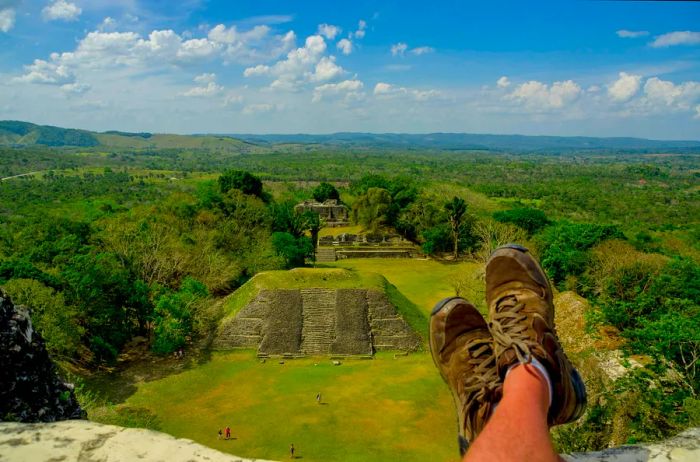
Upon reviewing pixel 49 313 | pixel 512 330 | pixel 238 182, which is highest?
pixel 512 330

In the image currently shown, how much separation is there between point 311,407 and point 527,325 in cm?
1504

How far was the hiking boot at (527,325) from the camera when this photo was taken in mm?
3453

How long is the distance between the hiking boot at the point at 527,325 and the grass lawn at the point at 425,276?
807 inches

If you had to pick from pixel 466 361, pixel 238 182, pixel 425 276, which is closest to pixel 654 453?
pixel 466 361

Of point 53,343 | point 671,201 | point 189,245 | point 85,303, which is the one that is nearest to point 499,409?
point 53,343

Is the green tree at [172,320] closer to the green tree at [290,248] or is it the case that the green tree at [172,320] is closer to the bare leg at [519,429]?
the green tree at [290,248]

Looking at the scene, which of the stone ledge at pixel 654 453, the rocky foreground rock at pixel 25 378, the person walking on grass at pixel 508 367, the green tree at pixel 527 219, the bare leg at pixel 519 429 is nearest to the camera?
the bare leg at pixel 519 429

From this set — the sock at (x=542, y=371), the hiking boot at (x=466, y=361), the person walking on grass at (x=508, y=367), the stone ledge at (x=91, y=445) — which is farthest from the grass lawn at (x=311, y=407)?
the sock at (x=542, y=371)

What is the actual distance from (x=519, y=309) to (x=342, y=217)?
2116 inches

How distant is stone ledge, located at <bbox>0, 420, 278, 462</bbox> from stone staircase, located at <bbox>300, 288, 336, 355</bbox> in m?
19.8

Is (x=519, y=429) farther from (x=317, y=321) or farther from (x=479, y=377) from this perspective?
(x=317, y=321)

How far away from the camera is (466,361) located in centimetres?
397

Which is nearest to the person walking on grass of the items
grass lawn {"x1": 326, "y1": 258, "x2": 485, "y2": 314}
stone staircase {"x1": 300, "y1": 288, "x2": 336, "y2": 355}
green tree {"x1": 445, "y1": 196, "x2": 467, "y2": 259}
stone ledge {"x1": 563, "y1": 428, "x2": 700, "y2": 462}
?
stone ledge {"x1": 563, "y1": 428, "x2": 700, "y2": 462}

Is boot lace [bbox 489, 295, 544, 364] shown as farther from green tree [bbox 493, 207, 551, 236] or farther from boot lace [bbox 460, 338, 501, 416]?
green tree [bbox 493, 207, 551, 236]
